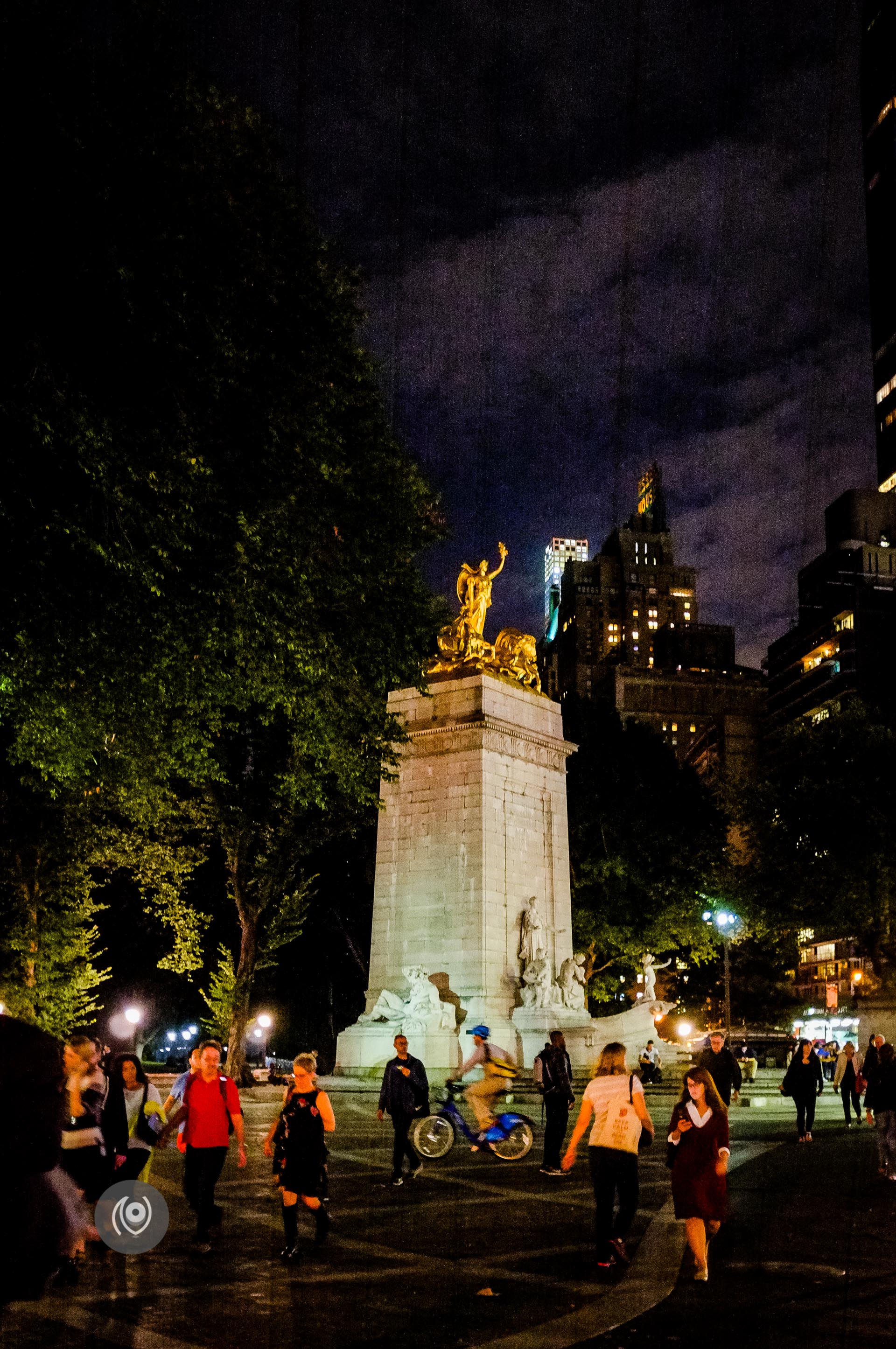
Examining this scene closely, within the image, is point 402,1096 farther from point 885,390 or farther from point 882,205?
point 882,205

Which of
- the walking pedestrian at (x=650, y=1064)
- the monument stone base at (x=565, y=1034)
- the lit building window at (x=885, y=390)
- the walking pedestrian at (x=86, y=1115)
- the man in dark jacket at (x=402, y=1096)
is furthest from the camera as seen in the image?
the lit building window at (x=885, y=390)

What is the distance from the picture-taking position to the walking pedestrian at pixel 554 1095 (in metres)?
15.4

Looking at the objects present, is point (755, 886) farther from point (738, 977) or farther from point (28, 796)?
point (28, 796)

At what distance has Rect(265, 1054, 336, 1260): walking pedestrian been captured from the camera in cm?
959

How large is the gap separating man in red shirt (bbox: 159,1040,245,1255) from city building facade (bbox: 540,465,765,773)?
126m

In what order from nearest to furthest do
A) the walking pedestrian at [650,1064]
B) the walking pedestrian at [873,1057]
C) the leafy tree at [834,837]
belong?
the walking pedestrian at [873,1057]
the walking pedestrian at [650,1064]
the leafy tree at [834,837]

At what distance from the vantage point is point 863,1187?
14734 millimetres

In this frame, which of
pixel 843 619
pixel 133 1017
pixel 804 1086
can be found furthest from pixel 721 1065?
pixel 843 619

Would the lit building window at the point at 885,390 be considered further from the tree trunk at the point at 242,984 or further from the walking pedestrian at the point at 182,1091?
the walking pedestrian at the point at 182,1091

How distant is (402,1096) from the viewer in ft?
46.4

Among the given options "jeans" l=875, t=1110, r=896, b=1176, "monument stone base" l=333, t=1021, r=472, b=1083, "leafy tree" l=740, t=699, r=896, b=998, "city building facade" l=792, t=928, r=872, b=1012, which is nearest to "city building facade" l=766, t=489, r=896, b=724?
"city building facade" l=792, t=928, r=872, b=1012

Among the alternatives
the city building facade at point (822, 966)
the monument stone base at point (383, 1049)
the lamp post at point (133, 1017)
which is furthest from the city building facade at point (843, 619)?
the monument stone base at point (383, 1049)

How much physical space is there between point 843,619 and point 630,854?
7706 cm

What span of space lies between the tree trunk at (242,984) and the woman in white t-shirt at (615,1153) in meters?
25.5
